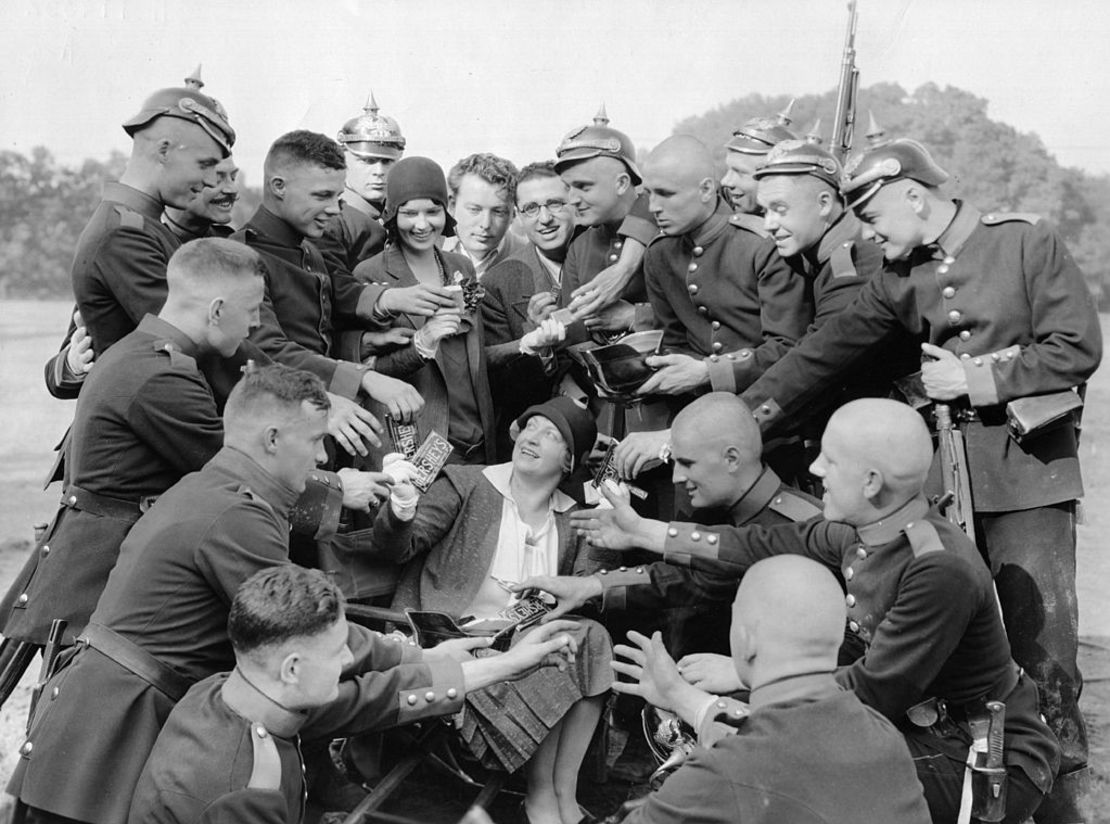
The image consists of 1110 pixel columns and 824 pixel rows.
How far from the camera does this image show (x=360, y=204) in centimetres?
752

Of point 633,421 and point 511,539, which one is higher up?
point 633,421

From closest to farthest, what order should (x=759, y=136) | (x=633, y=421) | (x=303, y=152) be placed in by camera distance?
(x=303, y=152) < (x=633, y=421) < (x=759, y=136)

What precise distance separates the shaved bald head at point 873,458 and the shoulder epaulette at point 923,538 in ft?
0.33

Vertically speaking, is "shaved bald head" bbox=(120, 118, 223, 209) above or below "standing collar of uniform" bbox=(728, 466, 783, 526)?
above

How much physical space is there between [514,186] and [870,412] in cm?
326

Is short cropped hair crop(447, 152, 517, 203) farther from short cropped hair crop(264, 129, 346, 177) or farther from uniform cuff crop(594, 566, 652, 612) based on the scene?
uniform cuff crop(594, 566, 652, 612)

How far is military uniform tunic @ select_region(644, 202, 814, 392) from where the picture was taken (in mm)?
5715

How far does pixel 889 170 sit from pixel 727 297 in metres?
1.14

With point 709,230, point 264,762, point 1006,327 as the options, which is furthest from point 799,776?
point 709,230

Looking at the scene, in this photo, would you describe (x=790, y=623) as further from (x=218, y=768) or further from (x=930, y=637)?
(x=218, y=768)

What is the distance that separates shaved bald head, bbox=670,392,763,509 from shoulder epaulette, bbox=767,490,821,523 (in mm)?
121

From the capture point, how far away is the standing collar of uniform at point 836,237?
5.68 meters

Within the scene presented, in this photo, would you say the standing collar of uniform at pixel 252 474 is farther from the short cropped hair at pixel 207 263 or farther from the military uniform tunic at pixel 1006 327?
the military uniform tunic at pixel 1006 327

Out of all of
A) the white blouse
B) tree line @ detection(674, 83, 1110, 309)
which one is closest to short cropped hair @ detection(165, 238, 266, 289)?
the white blouse
